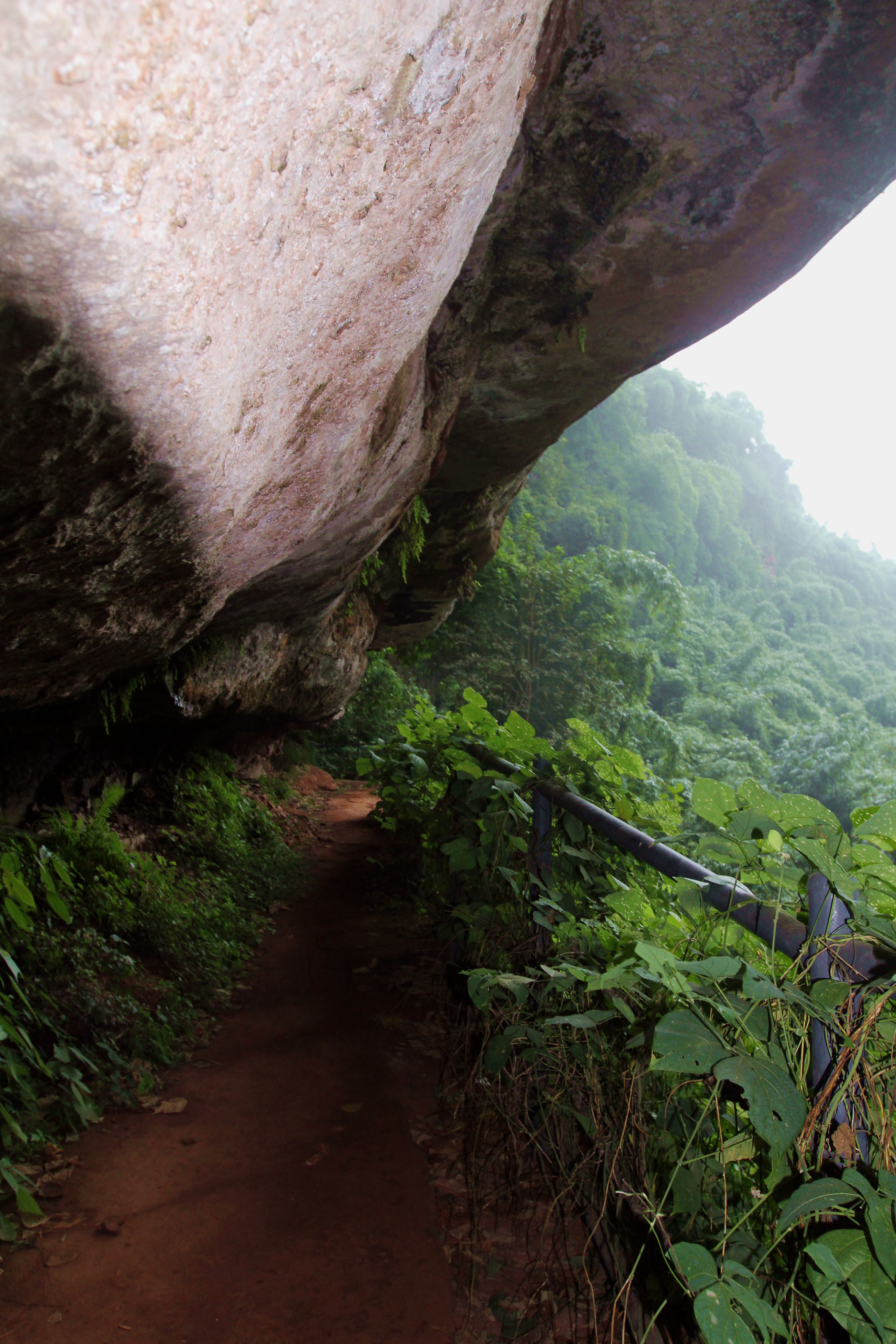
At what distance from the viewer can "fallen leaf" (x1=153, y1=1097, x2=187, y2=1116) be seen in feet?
9.56

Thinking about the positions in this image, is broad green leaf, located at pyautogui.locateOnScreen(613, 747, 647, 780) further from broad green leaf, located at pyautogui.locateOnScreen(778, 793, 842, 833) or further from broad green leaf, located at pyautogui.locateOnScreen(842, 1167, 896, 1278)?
broad green leaf, located at pyautogui.locateOnScreen(842, 1167, 896, 1278)

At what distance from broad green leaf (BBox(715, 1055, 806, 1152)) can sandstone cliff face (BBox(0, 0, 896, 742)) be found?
1582 mm

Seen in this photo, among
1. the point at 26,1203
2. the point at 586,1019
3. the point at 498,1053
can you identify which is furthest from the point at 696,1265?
the point at 26,1203

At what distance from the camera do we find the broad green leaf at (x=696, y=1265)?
3.98 ft

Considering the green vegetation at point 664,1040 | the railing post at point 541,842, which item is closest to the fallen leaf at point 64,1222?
A: the green vegetation at point 664,1040

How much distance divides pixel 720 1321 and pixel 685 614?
25.1 m

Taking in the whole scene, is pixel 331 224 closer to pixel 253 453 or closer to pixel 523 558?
pixel 253 453

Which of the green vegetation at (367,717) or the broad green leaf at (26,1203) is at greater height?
the broad green leaf at (26,1203)

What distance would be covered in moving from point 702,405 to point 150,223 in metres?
60.8

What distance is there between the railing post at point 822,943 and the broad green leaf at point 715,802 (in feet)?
0.94

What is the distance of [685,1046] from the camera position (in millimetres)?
1317

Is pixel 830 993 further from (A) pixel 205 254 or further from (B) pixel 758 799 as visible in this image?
(A) pixel 205 254

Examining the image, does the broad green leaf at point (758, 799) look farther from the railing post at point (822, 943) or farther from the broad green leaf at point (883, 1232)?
the broad green leaf at point (883, 1232)

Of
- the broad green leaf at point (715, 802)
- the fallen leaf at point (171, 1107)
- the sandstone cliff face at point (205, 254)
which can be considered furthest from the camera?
the fallen leaf at point (171, 1107)
